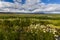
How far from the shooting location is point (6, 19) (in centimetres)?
255

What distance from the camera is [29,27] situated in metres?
2.53

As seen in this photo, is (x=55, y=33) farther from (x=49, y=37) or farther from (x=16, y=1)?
(x=16, y=1)

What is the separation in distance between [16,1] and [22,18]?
1.18ft

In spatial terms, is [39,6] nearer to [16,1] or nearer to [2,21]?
[16,1]

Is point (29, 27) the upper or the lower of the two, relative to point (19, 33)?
upper

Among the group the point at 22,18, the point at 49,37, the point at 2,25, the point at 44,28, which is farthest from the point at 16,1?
the point at 49,37

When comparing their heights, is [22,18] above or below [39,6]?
below

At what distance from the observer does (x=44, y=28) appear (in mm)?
2535

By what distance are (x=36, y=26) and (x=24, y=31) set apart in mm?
241

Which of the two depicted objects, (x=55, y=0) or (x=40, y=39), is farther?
(x=55, y=0)

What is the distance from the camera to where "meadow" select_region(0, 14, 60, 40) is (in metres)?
2.50

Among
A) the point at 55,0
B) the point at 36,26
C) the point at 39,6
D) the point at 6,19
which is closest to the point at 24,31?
the point at 36,26

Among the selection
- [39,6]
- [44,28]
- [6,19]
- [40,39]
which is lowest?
[40,39]

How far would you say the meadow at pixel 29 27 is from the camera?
98.3 inches
